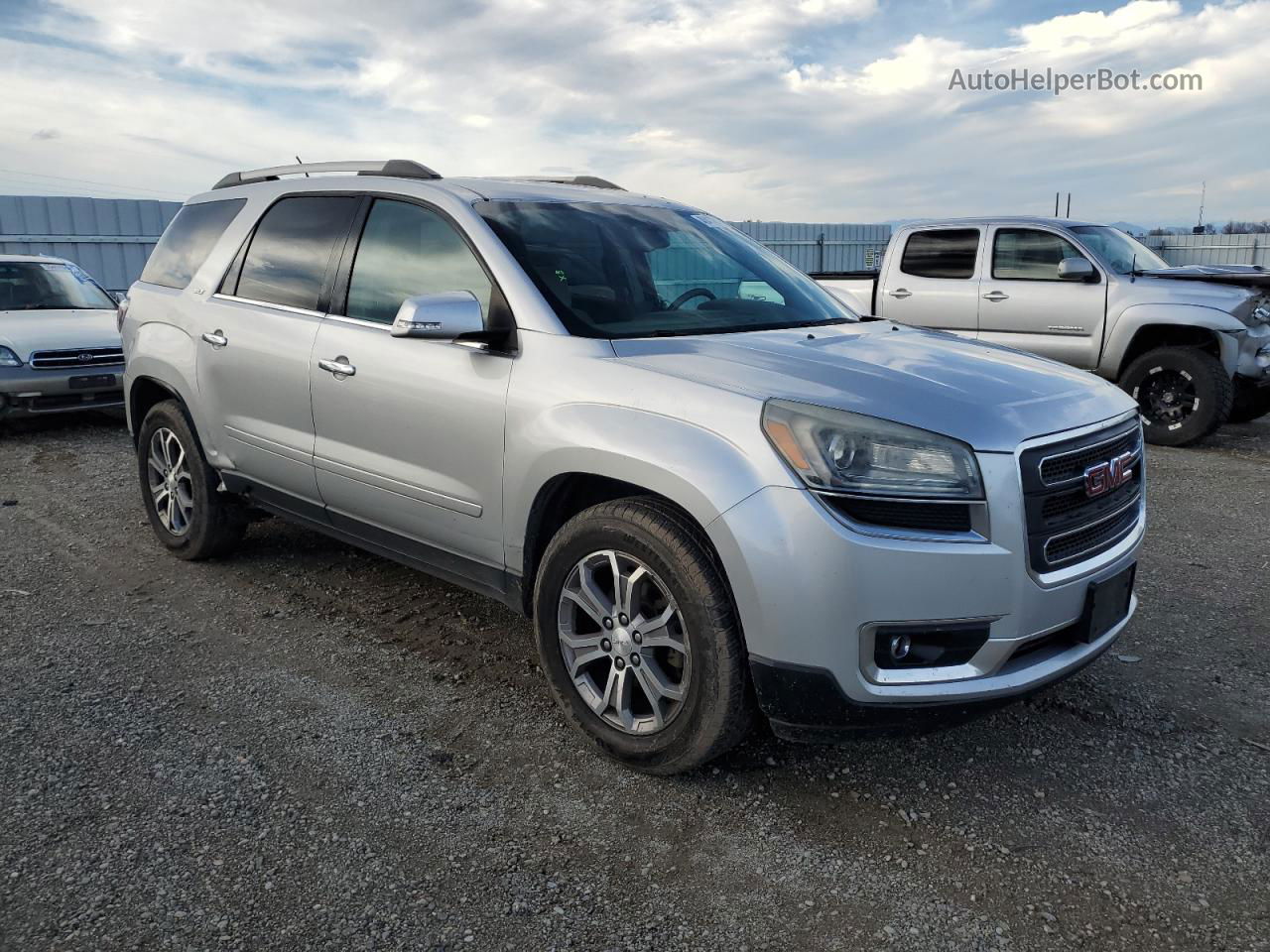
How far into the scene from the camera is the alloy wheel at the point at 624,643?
9.12 feet

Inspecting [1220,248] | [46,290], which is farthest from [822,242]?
[46,290]

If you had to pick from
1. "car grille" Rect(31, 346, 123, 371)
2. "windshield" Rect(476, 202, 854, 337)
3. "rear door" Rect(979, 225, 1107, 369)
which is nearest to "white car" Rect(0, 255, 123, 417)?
"car grille" Rect(31, 346, 123, 371)

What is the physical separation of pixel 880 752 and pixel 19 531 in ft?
16.7

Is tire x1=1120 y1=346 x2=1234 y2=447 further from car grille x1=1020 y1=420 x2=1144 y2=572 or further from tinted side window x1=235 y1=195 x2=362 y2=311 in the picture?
tinted side window x1=235 y1=195 x2=362 y2=311

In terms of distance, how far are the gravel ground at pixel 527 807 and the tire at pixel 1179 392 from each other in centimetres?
423

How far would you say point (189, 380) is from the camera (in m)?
Result: 4.55

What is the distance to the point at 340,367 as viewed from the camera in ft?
12.1

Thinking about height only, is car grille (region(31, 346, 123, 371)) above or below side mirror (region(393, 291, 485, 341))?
below

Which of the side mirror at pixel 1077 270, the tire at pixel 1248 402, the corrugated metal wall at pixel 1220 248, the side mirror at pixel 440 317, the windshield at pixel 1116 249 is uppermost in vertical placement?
the corrugated metal wall at pixel 1220 248

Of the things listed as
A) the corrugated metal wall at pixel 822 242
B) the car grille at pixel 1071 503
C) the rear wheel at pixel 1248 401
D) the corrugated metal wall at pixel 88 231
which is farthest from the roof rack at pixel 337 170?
the corrugated metal wall at pixel 822 242

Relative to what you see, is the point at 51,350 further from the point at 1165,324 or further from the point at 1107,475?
the point at 1165,324

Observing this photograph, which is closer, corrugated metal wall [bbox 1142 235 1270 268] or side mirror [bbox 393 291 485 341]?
side mirror [bbox 393 291 485 341]

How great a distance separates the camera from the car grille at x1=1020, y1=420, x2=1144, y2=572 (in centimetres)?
254

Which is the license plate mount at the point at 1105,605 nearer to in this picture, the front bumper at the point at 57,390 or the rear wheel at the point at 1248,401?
the rear wheel at the point at 1248,401
